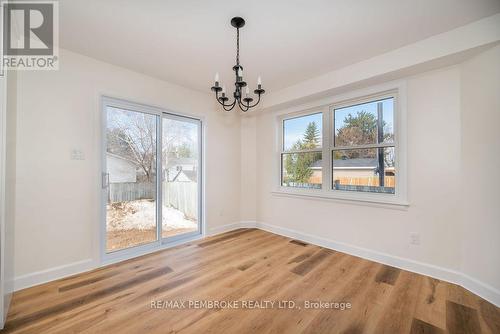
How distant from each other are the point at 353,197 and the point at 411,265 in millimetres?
1007

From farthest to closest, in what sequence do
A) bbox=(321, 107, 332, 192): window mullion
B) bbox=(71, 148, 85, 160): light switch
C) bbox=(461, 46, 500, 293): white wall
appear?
bbox=(321, 107, 332, 192): window mullion → bbox=(71, 148, 85, 160): light switch → bbox=(461, 46, 500, 293): white wall


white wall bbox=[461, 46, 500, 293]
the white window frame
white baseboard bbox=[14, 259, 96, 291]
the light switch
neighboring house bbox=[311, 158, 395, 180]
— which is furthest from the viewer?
neighboring house bbox=[311, 158, 395, 180]

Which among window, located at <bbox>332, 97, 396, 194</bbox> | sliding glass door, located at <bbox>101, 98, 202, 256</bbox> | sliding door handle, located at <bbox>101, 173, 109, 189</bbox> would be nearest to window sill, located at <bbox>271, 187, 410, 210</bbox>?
window, located at <bbox>332, 97, 396, 194</bbox>

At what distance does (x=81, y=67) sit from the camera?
2512 millimetres

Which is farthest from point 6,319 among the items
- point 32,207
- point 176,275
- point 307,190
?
point 307,190

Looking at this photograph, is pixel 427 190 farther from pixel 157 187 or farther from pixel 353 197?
pixel 157 187

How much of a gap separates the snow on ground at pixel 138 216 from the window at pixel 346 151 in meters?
2.03

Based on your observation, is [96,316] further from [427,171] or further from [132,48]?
[427,171]

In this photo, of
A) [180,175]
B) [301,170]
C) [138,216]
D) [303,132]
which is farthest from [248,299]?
[303,132]

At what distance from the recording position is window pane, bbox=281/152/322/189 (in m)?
3.56

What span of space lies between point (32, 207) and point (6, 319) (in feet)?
3.30

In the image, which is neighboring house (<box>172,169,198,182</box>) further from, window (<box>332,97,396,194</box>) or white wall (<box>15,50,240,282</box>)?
window (<box>332,97,396,194</box>)

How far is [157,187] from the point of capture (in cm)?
322

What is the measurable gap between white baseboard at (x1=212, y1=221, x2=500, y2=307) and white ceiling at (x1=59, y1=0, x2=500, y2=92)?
99.8 inches
